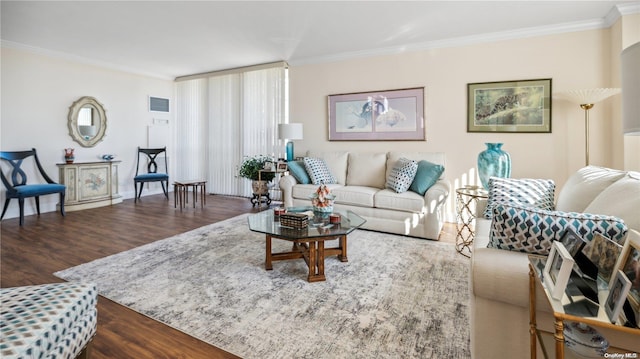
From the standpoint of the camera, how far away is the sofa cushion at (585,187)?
6.41ft

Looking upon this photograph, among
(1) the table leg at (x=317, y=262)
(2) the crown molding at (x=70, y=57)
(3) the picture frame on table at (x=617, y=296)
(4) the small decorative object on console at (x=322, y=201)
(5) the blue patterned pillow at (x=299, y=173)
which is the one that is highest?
(2) the crown molding at (x=70, y=57)

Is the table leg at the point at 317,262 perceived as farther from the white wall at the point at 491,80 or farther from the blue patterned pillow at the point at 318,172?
the white wall at the point at 491,80

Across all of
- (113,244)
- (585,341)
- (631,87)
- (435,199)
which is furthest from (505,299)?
(113,244)

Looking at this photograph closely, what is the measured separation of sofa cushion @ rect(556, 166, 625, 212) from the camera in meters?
1.95

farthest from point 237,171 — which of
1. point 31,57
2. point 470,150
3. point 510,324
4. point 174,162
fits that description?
point 510,324

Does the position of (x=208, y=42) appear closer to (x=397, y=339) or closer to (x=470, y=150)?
(x=470, y=150)

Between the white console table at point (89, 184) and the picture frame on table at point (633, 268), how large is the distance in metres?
6.54

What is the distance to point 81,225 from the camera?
4.27 meters

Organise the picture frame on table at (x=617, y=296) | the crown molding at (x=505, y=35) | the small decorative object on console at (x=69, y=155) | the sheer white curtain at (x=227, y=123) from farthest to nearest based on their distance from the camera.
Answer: the sheer white curtain at (x=227, y=123)
the small decorative object on console at (x=69, y=155)
the crown molding at (x=505, y=35)
the picture frame on table at (x=617, y=296)

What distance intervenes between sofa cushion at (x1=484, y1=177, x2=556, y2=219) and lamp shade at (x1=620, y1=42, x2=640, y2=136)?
1.26 metres

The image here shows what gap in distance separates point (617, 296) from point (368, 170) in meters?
3.78

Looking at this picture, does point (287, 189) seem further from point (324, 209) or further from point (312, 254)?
point (312, 254)

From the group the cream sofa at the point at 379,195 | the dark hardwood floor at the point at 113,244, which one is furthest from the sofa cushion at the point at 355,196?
the dark hardwood floor at the point at 113,244

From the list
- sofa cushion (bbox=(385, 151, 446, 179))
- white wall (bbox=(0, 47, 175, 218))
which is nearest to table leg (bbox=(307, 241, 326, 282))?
sofa cushion (bbox=(385, 151, 446, 179))
